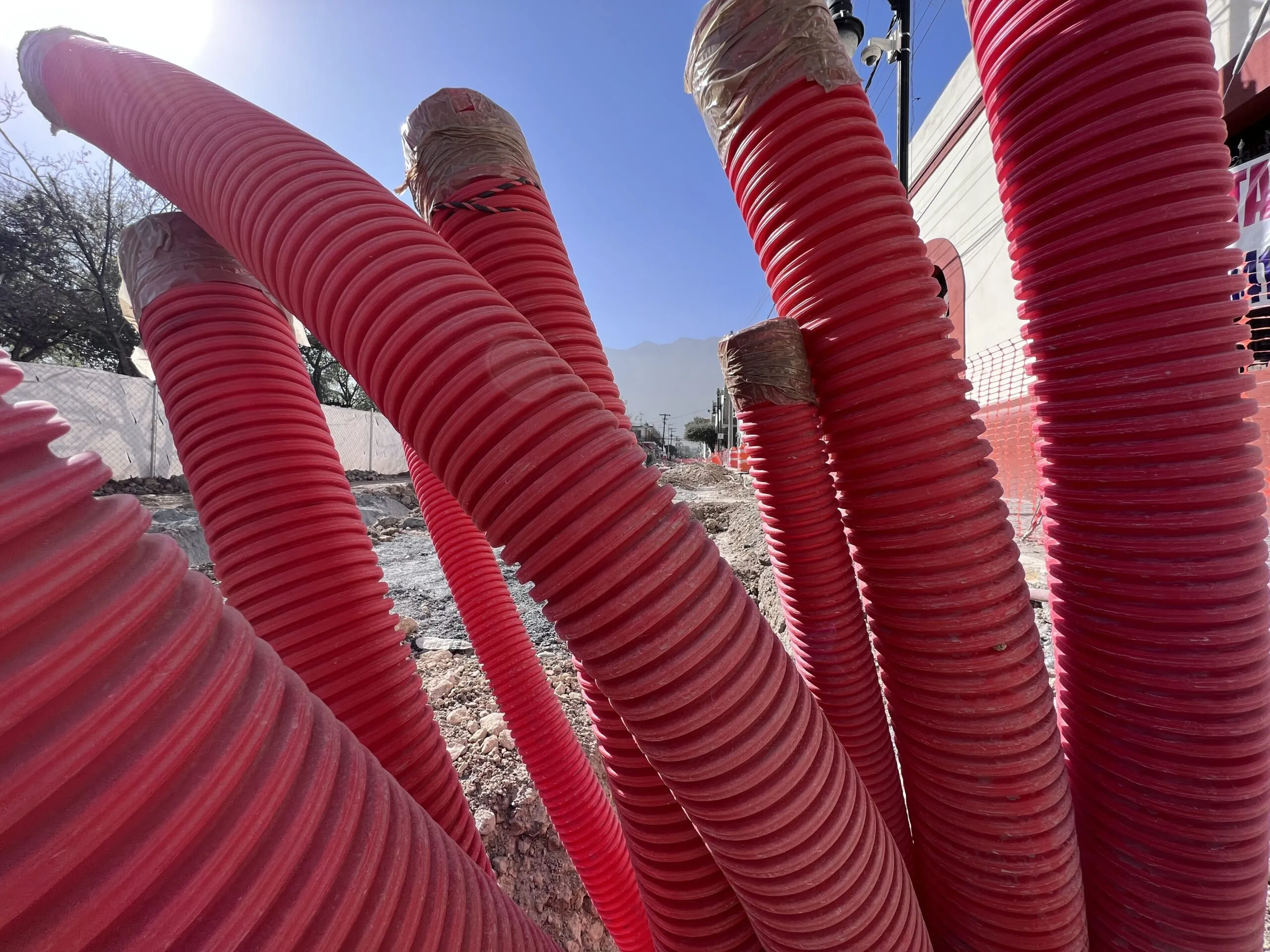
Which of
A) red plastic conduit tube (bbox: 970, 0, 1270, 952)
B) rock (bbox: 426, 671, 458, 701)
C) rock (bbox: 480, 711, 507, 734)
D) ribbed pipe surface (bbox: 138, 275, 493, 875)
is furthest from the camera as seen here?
rock (bbox: 426, 671, 458, 701)

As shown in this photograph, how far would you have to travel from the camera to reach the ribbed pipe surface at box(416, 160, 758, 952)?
3.76ft

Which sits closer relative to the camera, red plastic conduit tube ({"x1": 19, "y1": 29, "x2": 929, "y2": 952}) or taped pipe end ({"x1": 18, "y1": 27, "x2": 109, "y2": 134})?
red plastic conduit tube ({"x1": 19, "y1": 29, "x2": 929, "y2": 952})

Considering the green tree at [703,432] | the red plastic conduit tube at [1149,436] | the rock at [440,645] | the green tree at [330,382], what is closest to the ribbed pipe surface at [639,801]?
the red plastic conduit tube at [1149,436]

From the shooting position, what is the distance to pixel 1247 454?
1.04 metres

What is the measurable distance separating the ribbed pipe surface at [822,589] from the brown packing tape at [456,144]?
94cm

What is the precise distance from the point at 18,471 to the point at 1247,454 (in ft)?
5.85

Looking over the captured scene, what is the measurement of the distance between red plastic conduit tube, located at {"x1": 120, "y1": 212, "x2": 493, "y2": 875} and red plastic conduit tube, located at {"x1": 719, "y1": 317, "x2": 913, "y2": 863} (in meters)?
0.99

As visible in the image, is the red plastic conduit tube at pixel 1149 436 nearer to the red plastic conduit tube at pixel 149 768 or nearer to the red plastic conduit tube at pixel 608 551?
the red plastic conduit tube at pixel 608 551

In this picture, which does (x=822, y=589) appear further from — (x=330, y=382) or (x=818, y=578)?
(x=330, y=382)

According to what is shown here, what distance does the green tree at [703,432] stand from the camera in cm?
4944

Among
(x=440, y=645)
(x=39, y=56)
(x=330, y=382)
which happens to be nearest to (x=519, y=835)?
(x=440, y=645)

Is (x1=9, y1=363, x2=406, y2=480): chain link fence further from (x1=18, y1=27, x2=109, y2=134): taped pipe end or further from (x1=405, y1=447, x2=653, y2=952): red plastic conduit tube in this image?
(x1=18, y1=27, x2=109, y2=134): taped pipe end

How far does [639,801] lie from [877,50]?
794cm

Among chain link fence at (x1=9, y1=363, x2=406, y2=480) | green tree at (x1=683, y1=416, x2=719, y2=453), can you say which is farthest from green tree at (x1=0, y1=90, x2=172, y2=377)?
green tree at (x1=683, y1=416, x2=719, y2=453)
